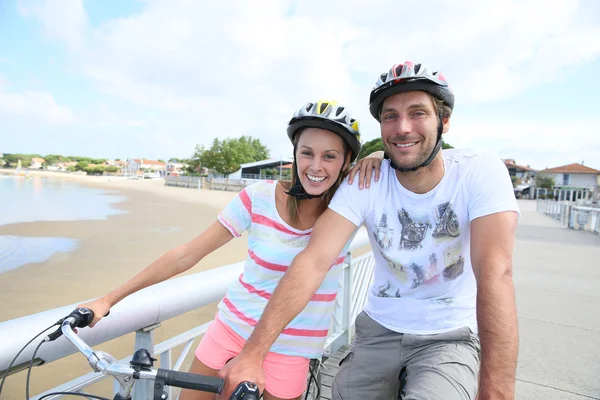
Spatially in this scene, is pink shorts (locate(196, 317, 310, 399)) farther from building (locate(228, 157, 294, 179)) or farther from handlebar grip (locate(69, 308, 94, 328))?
building (locate(228, 157, 294, 179))

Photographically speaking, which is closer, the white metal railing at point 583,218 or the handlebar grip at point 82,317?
the handlebar grip at point 82,317

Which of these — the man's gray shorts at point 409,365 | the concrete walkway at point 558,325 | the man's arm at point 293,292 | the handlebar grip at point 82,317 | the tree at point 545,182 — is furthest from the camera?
the tree at point 545,182

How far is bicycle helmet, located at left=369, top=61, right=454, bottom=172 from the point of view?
80.4 inches

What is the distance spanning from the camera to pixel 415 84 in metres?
2.05

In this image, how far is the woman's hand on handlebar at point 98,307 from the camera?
1.64m

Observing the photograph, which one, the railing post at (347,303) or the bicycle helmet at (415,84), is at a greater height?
the bicycle helmet at (415,84)

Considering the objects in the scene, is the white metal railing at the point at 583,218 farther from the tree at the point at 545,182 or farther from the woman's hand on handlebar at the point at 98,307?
the tree at the point at 545,182

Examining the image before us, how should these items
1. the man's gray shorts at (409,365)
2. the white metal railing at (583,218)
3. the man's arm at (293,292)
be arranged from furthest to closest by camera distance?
the white metal railing at (583,218), the man's gray shorts at (409,365), the man's arm at (293,292)

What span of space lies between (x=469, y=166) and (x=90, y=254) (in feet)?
42.8

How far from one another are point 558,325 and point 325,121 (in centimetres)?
470

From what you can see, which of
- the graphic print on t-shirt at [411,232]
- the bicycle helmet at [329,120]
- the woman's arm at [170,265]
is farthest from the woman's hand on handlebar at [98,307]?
the graphic print on t-shirt at [411,232]

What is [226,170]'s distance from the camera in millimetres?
77000

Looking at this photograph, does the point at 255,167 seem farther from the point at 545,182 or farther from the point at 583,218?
the point at 583,218

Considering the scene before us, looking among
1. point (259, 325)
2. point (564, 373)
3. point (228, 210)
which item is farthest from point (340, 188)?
point (564, 373)
